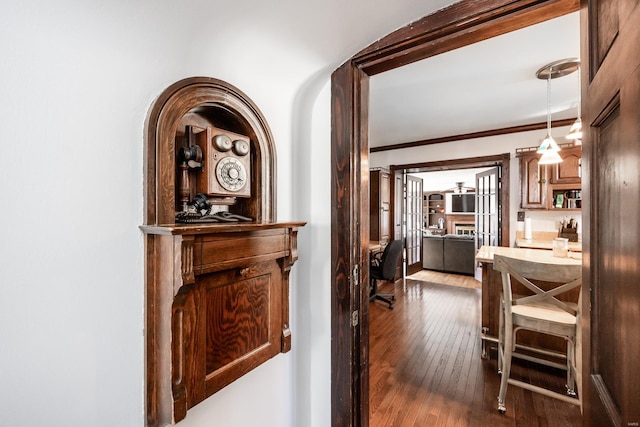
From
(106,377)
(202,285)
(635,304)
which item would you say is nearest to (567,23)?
(635,304)

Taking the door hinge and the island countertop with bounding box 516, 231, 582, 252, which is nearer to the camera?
the door hinge

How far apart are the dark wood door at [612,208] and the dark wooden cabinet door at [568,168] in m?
3.40

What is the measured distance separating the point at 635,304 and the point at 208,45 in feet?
4.12

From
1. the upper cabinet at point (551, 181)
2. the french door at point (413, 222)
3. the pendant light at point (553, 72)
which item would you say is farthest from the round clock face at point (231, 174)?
the french door at point (413, 222)

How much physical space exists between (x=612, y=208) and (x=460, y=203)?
32.1 feet

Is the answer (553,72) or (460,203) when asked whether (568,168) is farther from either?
(460,203)

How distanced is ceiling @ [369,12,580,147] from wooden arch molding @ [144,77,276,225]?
59.6 inches

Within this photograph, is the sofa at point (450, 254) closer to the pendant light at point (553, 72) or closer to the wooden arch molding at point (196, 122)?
the pendant light at point (553, 72)

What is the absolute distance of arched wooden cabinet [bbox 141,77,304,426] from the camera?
0.85 meters

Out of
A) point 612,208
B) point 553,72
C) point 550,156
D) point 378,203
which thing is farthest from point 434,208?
point 612,208

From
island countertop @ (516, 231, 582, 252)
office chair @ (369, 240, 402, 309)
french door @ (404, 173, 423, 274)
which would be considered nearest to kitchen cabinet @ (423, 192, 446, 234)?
french door @ (404, 173, 423, 274)

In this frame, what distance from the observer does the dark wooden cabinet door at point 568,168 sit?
10.7ft

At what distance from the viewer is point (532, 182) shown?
3.51 m

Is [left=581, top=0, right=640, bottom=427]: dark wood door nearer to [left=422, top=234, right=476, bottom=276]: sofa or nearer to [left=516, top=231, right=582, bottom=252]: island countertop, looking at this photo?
[left=516, top=231, right=582, bottom=252]: island countertop
